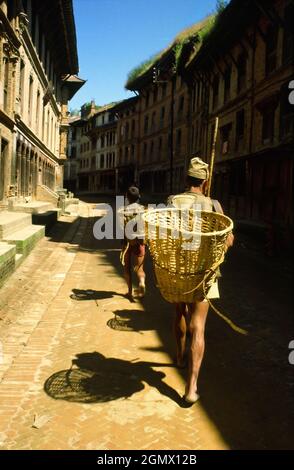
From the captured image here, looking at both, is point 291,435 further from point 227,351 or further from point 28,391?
point 28,391

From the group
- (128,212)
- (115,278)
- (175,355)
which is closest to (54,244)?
(115,278)

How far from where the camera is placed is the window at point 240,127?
21186mm

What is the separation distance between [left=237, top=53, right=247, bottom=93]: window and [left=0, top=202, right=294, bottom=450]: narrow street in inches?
614

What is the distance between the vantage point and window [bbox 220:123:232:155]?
23.0 metres

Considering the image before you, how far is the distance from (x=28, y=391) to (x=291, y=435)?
90.3 inches

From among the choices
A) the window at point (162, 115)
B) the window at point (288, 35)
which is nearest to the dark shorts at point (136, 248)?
the window at point (288, 35)

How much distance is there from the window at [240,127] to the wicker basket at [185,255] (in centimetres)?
1824

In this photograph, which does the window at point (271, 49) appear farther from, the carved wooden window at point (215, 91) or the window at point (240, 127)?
the carved wooden window at point (215, 91)

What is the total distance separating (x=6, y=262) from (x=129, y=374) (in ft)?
13.6

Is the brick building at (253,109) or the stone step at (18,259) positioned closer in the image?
the stone step at (18,259)

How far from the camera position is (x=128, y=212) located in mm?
7320

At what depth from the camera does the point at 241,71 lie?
2181 cm

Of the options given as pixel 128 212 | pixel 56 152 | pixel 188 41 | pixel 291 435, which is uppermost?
pixel 188 41

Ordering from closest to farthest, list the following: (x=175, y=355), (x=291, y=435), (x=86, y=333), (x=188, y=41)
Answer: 1. (x=291, y=435)
2. (x=175, y=355)
3. (x=86, y=333)
4. (x=188, y=41)
